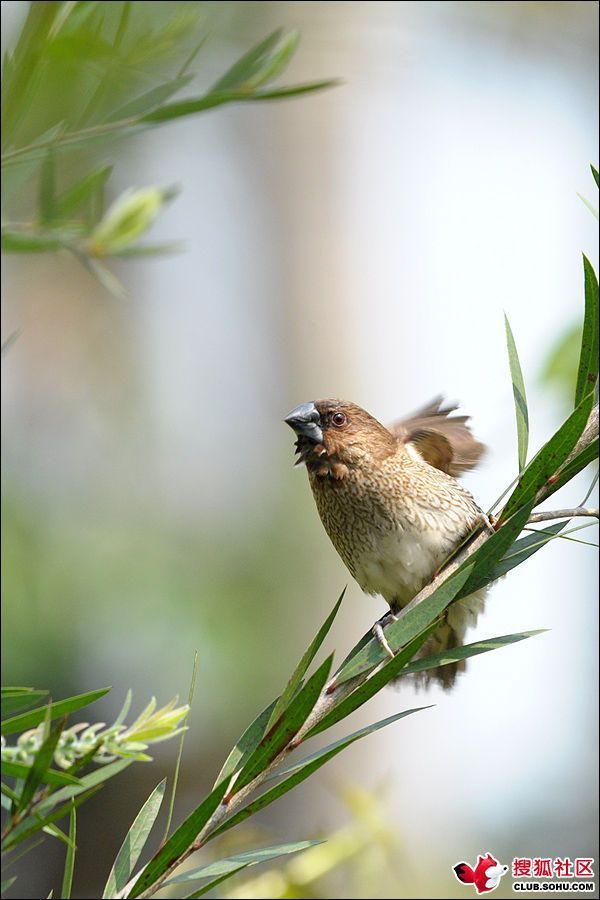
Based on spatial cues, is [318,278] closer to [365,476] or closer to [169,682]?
[169,682]

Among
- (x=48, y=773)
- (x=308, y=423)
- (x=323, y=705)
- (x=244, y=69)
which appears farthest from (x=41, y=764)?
(x=308, y=423)

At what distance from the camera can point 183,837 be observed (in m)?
0.64

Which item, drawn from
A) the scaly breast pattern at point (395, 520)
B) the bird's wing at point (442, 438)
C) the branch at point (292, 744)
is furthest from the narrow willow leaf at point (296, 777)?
the bird's wing at point (442, 438)

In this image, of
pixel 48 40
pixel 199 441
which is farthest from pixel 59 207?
pixel 199 441

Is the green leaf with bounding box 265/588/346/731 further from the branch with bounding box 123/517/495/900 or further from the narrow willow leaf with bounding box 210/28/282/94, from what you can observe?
the narrow willow leaf with bounding box 210/28/282/94

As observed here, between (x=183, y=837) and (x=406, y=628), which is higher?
(x=406, y=628)

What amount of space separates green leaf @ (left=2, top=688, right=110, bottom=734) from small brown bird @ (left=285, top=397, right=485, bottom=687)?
1279 mm

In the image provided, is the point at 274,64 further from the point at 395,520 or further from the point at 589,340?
the point at 395,520

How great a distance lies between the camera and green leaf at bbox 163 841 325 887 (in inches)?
25.5

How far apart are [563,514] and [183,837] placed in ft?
1.17

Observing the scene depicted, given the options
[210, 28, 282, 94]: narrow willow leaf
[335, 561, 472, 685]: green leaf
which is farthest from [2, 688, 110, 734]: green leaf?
[210, 28, 282, 94]: narrow willow leaf

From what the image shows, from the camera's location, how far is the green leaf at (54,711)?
0.55m

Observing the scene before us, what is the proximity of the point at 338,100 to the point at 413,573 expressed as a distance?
5304mm

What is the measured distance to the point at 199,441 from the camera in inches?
231
